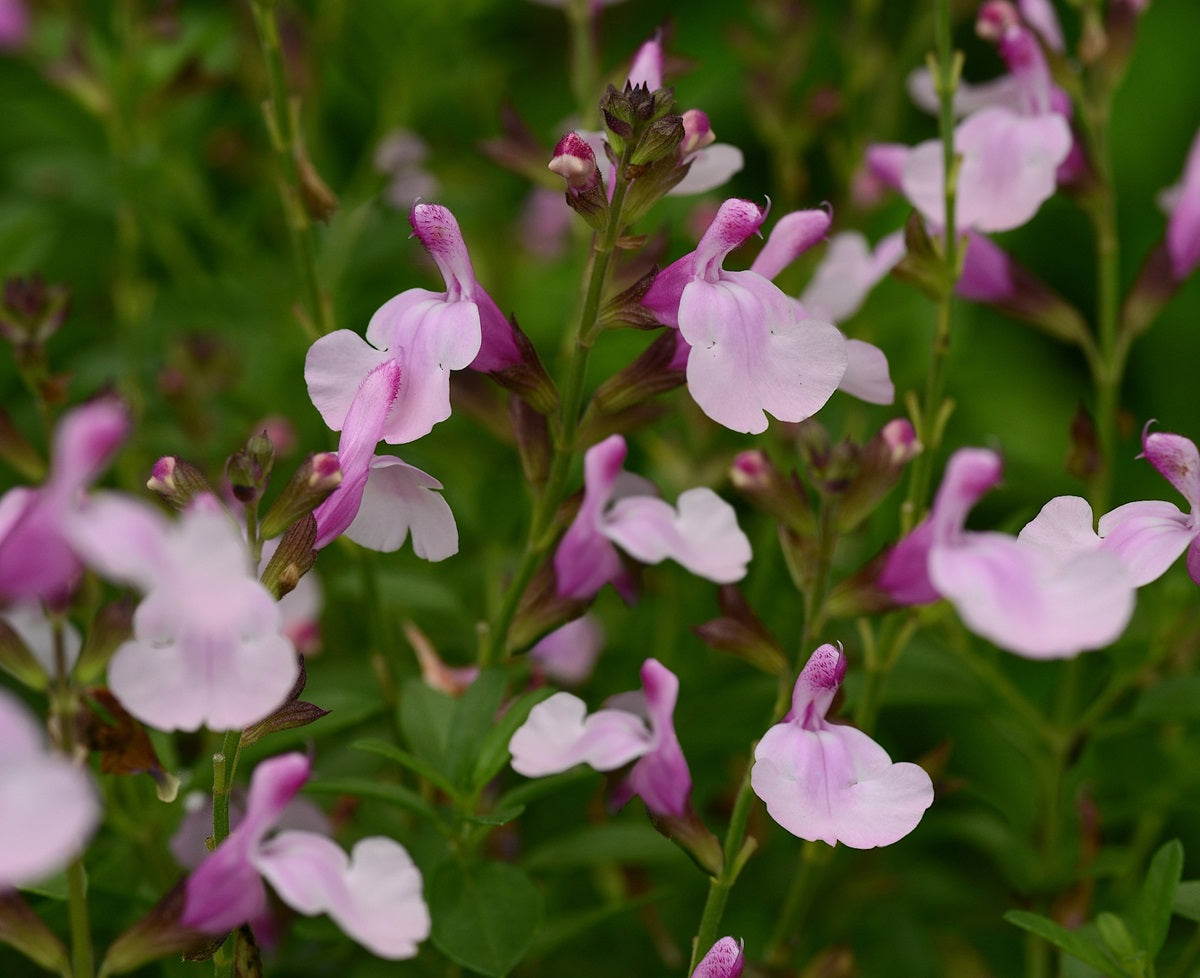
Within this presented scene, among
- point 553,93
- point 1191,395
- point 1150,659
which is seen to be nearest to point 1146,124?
point 1191,395

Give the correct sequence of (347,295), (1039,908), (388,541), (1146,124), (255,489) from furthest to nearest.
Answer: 1. (1146,124)
2. (347,295)
3. (1039,908)
4. (388,541)
5. (255,489)

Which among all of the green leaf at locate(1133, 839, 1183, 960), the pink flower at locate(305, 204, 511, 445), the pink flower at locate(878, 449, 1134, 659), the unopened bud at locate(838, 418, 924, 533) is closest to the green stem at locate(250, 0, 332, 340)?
the pink flower at locate(305, 204, 511, 445)

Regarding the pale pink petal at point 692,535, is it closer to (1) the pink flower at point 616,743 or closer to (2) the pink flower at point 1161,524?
(1) the pink flower at point 616,743

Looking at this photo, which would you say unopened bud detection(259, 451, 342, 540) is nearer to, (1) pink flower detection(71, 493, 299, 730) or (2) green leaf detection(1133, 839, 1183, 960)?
(1) pink flower detection(71, 493, 299, 730)

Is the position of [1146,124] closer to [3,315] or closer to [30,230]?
[30,230]

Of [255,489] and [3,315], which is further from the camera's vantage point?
[3,315]

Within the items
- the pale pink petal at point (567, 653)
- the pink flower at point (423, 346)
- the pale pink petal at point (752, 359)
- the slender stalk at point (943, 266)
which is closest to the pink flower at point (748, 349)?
the pale pink petal at point (752, 359)
